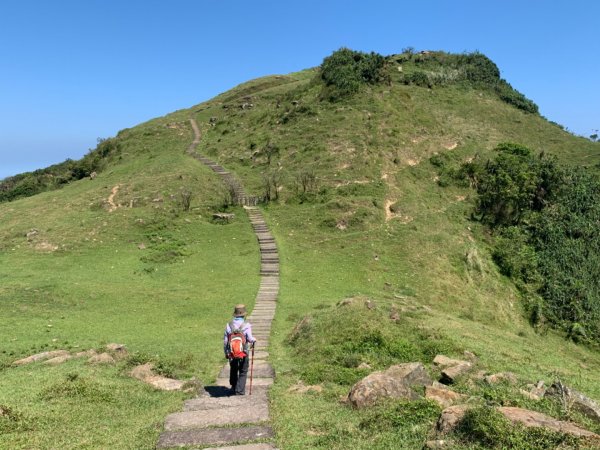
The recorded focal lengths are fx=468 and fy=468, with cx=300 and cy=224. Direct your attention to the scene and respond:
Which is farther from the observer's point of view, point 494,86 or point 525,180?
point 494,86

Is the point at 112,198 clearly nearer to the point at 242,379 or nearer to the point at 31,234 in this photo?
the point at 31,234

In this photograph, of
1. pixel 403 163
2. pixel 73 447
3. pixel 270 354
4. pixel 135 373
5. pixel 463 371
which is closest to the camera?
pixel 73 447

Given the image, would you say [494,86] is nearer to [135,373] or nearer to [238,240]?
[238,240]

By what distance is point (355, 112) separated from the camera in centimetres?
4431

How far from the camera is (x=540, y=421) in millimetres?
7004

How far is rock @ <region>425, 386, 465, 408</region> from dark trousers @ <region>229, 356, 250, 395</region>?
13.6 ft

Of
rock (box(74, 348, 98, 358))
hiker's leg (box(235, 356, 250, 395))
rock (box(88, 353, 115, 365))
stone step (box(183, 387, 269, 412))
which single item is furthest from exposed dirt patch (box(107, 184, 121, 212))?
stone step (box(183, 387, 269, 412))

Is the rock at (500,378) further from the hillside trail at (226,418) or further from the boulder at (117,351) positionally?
the boulder at (117,351)

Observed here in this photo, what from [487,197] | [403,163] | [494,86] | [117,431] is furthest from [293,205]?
[494,86]

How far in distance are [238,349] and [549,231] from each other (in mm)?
27988

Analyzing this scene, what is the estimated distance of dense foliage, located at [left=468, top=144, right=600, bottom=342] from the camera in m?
26.6

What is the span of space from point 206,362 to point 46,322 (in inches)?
340

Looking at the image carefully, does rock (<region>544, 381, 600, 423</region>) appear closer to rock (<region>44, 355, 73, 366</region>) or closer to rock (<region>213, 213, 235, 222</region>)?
rock (<region>44, 355, 73, 366</region>)

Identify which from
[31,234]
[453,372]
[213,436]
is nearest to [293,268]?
[453,372]
